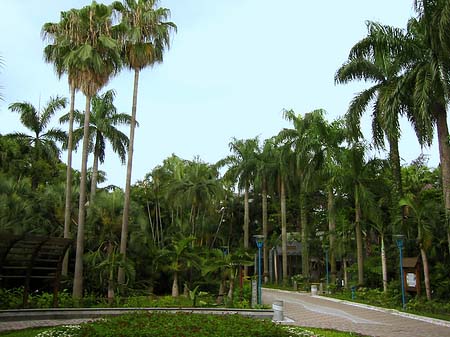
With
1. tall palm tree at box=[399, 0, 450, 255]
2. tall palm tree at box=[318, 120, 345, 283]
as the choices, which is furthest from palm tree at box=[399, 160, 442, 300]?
tall palm tree at box=[318, 120, 345, 283]

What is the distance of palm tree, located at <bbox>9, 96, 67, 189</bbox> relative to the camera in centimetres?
3073

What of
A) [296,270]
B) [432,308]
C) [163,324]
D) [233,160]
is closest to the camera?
[163,324]

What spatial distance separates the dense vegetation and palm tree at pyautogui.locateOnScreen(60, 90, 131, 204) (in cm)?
8

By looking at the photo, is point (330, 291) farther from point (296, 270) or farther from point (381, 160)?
point (296, 270)

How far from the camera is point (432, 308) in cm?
1778

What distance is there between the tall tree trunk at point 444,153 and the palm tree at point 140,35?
1328cm

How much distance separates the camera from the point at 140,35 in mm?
22859

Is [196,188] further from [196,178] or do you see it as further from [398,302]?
[398,302]

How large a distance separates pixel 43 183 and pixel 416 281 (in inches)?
993

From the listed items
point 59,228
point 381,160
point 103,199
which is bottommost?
point 59,228

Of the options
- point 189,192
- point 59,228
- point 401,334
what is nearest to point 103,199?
point 59,228

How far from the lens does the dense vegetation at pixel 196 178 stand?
19328 millimetres

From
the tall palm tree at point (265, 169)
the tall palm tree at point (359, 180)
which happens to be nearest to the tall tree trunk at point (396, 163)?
the tall palm tree at point (359, 180)

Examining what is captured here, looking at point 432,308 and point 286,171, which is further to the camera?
point 286,171
